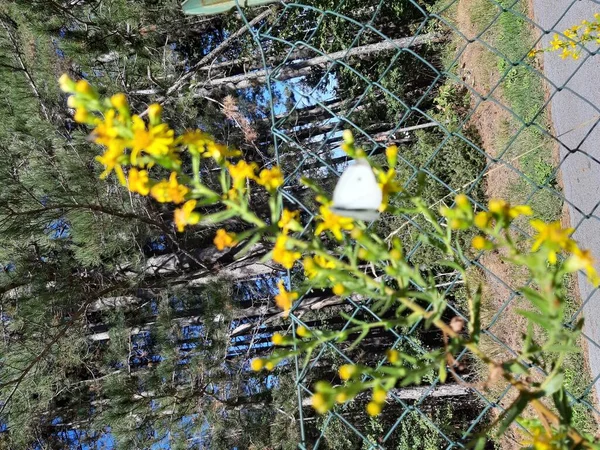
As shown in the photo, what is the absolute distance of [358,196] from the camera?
0.71 metres

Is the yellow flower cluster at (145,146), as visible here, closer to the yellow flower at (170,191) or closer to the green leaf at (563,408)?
the yellow flower at (170,191)

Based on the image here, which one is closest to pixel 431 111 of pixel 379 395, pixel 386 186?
pixel 386 186

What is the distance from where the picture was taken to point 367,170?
2.40 ft

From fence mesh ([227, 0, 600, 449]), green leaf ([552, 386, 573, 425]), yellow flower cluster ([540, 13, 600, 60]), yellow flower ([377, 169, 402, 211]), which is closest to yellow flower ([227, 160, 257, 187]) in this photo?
yellow flower ([377, 169, 402, 211])

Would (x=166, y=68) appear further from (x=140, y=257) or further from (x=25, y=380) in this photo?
(x=25, y=380)

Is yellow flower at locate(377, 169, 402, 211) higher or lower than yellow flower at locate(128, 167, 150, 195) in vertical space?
higher

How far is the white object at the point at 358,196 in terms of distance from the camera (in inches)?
27.5

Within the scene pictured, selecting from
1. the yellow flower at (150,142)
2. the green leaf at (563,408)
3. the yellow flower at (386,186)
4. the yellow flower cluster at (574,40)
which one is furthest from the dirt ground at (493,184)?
the yellow flower at (150,142)

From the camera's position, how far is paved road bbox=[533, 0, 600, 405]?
3.05 metres

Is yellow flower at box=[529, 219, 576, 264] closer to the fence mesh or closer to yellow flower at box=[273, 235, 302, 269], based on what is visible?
yellow flower at box=[273, 235, 302, 269]

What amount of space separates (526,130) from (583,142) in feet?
4.71

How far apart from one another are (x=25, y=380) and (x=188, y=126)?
211 cm

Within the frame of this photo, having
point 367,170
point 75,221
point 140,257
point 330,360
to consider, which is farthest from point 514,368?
point 330,360

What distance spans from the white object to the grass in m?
2.92
